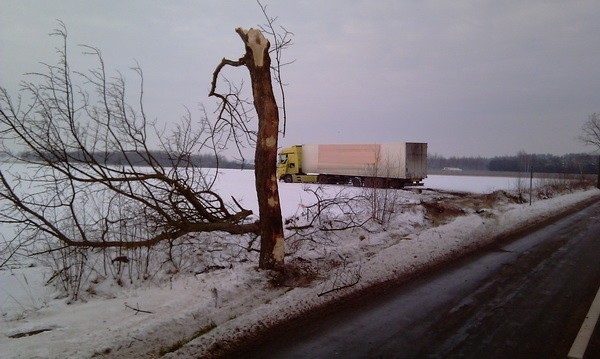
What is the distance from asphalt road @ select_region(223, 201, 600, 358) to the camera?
416cm

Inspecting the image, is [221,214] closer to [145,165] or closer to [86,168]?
A: [145,165]

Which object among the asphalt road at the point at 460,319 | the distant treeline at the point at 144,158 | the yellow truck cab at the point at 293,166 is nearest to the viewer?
the asphalt road at the point at 460,319

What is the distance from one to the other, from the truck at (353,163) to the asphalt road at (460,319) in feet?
60.2

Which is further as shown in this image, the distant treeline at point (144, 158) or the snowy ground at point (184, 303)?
the distant treeline at point (144, 158)

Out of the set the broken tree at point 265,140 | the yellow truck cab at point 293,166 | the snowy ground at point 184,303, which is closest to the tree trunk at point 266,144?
the broken tree at point 265,140

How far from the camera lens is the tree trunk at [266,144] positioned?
6.41 meters

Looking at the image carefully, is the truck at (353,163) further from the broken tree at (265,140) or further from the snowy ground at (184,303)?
the broken tree at (265,140)

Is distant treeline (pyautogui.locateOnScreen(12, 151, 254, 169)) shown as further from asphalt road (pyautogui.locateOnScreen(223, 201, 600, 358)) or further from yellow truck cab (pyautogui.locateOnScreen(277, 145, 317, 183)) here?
yellow truck cab (pyautogui.locateOnScreen(277, 145, 317, 183))

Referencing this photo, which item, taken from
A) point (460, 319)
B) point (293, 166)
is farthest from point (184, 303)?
point (293, 166)

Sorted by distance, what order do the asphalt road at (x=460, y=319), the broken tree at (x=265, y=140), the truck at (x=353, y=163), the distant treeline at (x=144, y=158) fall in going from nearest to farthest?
the asphalt road at (x=460, y=319)
the distant treeline at (x=144, y=158)
the broken tree at (x=265, y=140)
the truck at (x=353, y=163)

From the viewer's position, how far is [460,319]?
16.5ft

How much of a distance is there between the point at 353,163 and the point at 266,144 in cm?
3116

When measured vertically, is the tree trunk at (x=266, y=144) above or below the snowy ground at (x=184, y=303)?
above

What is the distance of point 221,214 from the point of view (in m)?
7.36
